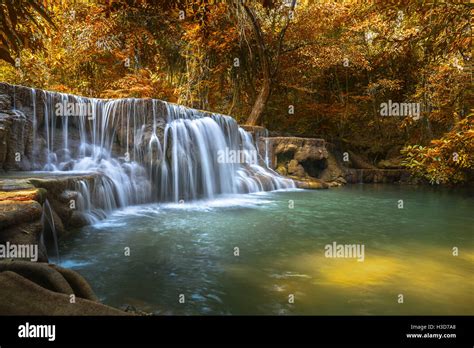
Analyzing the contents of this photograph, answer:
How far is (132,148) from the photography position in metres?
10.3

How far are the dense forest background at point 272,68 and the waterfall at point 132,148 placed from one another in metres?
3.86

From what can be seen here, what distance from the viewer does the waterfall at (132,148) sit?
9.17 meters

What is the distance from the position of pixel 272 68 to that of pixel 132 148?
10639 millimetres

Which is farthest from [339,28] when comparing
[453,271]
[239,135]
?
[453,271]

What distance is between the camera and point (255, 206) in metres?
9.77

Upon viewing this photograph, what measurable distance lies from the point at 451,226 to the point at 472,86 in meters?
5.02

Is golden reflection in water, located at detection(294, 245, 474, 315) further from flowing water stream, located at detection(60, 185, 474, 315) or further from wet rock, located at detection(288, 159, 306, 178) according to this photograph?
wet rock, located at detection(288, 159, 306, 178)

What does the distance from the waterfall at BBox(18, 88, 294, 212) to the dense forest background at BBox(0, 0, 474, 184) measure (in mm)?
3855

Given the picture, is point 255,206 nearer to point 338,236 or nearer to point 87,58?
point 338,236

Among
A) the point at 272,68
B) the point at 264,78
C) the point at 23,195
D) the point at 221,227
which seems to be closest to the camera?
the point at 23,195

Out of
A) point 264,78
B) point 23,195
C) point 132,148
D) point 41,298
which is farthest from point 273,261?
point 264,78

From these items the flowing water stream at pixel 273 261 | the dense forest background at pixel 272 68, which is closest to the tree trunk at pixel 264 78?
the dense forest background at pixel 272 68

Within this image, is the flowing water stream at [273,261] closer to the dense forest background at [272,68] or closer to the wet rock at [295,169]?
the wet rock at [295,169]

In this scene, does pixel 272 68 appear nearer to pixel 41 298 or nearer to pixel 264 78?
pixel 264 78
